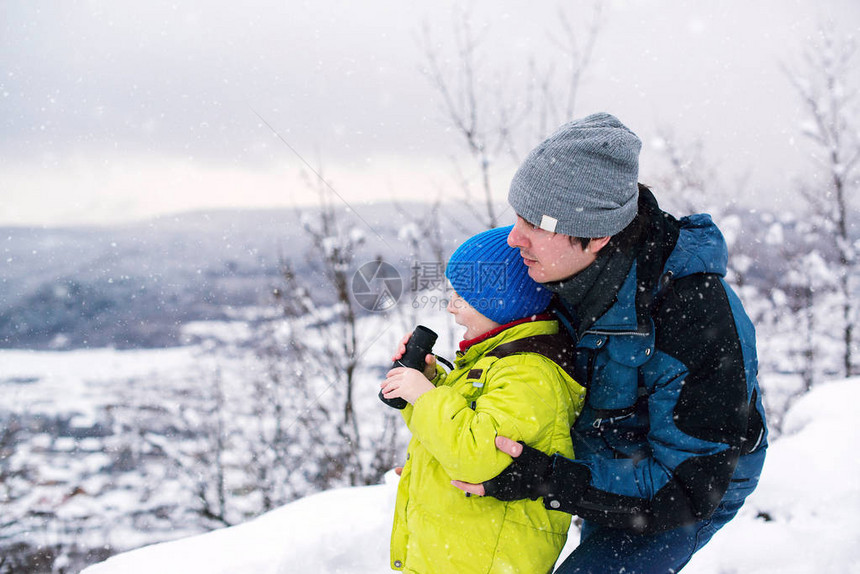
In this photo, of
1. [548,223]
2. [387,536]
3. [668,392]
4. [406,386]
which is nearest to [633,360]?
[668,392]

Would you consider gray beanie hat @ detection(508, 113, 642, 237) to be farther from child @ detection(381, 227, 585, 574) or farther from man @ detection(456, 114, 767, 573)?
child @ detection(381, 227, 585, 574)

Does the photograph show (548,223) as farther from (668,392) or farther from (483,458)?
(483,458)

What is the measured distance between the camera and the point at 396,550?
1.78 m

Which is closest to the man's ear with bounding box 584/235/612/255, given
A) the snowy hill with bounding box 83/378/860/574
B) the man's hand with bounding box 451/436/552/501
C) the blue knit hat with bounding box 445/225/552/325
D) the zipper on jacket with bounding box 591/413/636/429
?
the blue knit hat with bounding box 445/225/552/325

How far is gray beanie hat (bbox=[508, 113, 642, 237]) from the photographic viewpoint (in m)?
1.53

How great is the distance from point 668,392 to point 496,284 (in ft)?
2.05

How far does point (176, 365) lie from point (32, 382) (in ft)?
66.8

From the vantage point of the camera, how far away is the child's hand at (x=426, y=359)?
1.87 metres

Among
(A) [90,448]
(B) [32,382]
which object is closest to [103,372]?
(B) [32,382]

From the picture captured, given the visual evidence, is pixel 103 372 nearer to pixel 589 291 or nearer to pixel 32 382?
pixel 32 382

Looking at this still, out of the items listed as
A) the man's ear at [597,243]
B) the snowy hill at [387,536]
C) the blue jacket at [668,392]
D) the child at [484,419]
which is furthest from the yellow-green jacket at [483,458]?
the snowy hill at [387,536]

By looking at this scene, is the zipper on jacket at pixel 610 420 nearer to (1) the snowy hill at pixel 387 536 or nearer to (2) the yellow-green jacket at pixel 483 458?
(2) the yellow-green jacket at pixel 483 458

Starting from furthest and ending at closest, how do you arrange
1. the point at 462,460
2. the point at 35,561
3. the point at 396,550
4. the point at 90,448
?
the point at 90,448
the point at 35,561
the point at 396,550
the point at 462,460

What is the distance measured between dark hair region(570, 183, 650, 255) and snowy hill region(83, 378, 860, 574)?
2.44 metres
